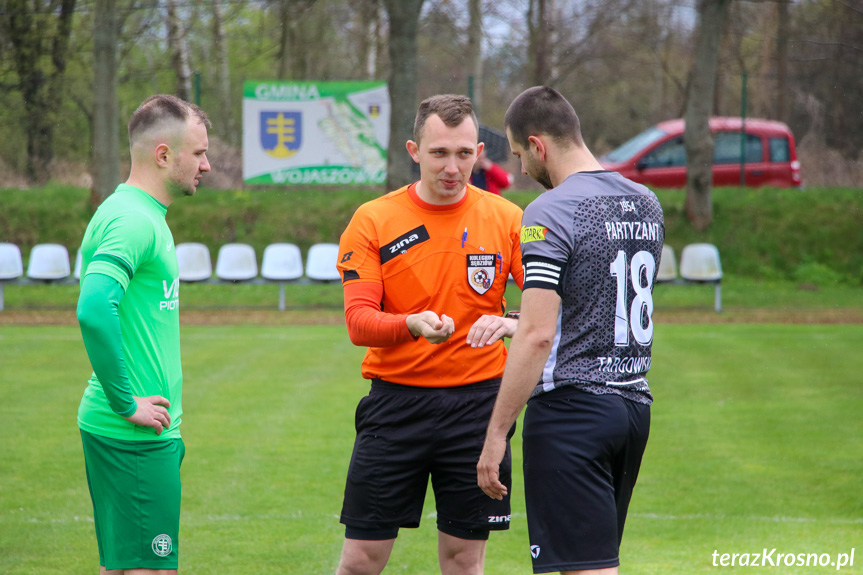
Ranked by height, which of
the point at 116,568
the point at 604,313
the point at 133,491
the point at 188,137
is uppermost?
the point at 188,137

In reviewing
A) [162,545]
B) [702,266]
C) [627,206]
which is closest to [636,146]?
[702,266]

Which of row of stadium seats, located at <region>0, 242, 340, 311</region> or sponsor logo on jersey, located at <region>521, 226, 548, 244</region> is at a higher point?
sponsor logo on jersey, located at <region>521, 226, 548, 244</region>

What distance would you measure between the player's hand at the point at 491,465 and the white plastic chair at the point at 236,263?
11.6 m

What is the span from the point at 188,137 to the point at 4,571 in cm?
269

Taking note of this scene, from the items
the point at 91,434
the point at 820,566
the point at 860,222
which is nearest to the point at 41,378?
the point at 91,434

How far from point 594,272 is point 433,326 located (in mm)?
575

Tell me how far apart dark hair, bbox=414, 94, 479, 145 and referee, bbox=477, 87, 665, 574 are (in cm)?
38

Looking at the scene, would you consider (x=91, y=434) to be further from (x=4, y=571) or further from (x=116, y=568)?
(x=4, y=571)

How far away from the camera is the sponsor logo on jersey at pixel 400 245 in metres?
3.43

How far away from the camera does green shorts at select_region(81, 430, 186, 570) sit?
9.73 feet

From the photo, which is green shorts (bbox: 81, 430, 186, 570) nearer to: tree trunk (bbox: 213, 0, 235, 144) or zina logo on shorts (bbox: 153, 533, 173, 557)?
zina logo on shorts (bbox: 153, 533, 173, 557)

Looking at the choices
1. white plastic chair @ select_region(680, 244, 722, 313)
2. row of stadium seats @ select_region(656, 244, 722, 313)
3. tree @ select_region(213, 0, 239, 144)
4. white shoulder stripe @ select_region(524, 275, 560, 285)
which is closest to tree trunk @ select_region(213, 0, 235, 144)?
tree @ select_region(213, 0, 239, 144)

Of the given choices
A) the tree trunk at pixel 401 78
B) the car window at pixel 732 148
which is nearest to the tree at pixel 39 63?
the tree trunk at pixel 401 78

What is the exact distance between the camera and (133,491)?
9.73 feet
